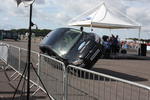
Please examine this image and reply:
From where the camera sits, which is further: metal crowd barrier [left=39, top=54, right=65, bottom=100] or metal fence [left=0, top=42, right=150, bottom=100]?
metal crowd barrier [left=39, top=54, right=65, bottom=100]

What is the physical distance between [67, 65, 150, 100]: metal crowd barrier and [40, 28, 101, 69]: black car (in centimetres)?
598

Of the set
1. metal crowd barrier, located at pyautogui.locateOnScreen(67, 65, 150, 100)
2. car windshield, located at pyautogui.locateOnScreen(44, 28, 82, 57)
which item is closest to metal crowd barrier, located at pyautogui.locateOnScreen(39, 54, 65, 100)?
metal crowd barrier, located at pyautogui.locateOnScreen(67, 65, 150, 100)

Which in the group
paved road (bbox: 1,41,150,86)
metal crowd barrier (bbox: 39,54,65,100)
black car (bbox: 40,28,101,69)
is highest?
black car (bbox: 40,28,101,69)

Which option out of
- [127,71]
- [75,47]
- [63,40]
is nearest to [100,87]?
[75,47]

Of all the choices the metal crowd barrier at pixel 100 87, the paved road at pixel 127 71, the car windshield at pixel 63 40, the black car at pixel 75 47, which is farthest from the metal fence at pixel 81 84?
the paved road at pixel 127 71

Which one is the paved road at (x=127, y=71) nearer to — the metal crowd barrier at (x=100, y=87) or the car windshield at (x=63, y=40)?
the car windshield at (x=63, y=40)

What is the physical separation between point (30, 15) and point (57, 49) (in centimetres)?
708

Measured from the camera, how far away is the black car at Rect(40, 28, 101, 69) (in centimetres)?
1255

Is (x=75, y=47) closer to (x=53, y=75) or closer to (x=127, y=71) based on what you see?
(x=127, y=71)

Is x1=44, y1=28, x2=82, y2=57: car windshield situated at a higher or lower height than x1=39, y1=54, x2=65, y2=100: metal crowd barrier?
higher

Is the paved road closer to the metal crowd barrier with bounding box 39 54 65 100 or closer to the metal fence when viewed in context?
→ the metal crowd barrier with bounding box 39 54 65 100

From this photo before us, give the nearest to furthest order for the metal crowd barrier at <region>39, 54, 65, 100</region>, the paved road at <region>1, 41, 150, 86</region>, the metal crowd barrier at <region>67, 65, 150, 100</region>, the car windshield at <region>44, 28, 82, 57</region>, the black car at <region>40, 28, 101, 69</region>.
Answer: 1. the metal crowd barrier at <region>67, 65, 150, 100</region>
2. the metal crowd barrier at <region>39, 54, 65, 100</region>
3. the black car at <region>40, 28, 101, 69</region>
4. the car windshield at <region>44, 28, 82, 57</region>
5. the paved road at <region>1, 41, 150, 86</region>

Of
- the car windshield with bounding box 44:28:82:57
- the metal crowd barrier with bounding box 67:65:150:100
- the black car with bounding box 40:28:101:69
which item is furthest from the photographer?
the car windshield with bounding box 44:28:82:57

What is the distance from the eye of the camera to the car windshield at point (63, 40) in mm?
12883
